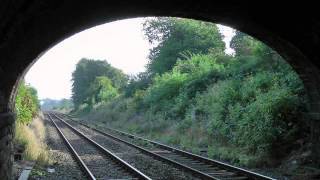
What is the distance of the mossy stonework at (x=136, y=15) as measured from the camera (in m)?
8.18

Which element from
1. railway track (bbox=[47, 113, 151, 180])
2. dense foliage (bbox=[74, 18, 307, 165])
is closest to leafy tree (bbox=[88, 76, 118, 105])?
dense foliage (bbox=[74, 18, 307, 165])

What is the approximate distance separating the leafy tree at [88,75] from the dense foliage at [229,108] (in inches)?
1885

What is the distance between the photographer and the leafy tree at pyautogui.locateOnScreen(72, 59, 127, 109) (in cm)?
9394

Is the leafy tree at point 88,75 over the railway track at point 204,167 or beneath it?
over

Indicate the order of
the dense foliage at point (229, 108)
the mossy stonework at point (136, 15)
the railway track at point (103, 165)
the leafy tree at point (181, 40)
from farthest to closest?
the leafy tree at point (181, 40) < the dense foliage at point (229, 108) < the railway track at point (103, 165) < the mossy stonework at point (136, 15)

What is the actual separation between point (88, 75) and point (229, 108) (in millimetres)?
78408

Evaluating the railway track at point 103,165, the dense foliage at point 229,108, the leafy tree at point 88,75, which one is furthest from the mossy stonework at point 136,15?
the leafy tree at point 88,75

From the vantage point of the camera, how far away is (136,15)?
10055mm

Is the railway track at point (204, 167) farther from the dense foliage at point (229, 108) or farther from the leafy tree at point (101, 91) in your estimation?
the leafy tree at point (101, 91)

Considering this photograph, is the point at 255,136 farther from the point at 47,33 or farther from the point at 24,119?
the point at 24,119

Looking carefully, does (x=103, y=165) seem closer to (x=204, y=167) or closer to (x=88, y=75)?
(x=204, y=167)

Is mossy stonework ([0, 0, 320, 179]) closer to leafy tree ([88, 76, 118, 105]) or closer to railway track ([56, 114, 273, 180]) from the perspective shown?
railway track ([56, 114, 273, 180])

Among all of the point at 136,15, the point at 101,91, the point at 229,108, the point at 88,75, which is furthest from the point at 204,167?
the point at 88,75

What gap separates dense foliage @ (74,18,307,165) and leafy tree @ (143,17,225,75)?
6219 mm
